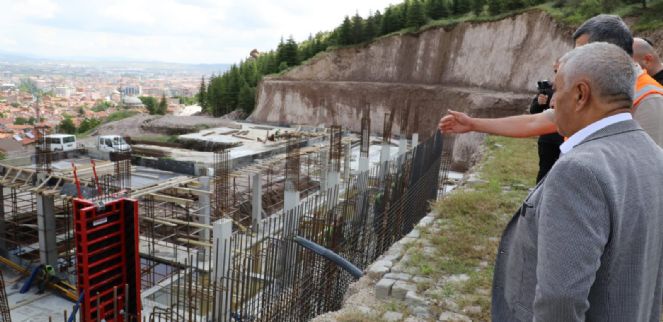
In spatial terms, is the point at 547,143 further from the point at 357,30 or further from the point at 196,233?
the point at 357,30

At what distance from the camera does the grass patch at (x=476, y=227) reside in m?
3.87

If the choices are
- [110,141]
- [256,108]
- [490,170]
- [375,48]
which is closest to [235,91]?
[256,108]

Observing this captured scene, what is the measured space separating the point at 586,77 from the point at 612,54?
0.32 ft

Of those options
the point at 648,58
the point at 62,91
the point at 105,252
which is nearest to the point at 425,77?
the point at 105,252

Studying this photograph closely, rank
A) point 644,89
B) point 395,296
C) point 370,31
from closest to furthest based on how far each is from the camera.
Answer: point 644,89, point 395,296, point 370,31

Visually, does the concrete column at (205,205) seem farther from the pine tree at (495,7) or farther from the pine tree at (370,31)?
the pine tree at (370,31)

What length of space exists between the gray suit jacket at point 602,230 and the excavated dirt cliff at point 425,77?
21373mm

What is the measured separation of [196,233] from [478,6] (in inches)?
987

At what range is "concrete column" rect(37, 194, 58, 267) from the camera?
10.2 metres

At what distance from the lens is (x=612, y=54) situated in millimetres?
1404

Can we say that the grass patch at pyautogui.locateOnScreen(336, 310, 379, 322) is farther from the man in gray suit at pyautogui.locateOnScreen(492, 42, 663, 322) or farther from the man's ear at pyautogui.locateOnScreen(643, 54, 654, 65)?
the man's ear at pyautogui.locateOnScreen(643, 54, 654, 65)

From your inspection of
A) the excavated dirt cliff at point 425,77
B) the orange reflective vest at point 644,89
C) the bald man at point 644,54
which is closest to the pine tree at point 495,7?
the excavated dirt cliff at point 425,77

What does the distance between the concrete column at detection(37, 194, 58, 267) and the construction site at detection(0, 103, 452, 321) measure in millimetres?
23

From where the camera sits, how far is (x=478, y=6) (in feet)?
99.4
